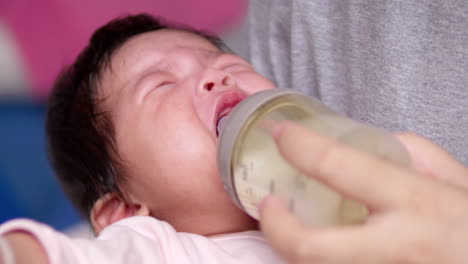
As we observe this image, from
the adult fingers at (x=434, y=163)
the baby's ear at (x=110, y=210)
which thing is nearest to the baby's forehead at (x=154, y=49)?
the baby's ear at (x=110, y=210)

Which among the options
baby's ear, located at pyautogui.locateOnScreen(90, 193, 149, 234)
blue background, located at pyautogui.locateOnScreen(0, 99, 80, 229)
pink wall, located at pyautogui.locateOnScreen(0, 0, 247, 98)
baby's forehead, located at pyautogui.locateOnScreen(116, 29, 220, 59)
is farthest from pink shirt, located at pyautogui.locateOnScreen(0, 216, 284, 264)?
pink wall, located at pyautogui.locateOnScreen(0, 0, 247, 98)

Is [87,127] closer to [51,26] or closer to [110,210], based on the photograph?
[110,210]

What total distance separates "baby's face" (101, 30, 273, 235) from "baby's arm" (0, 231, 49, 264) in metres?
0.29

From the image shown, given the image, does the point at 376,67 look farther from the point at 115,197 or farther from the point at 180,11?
the point at 180,11

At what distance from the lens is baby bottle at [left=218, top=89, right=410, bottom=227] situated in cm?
53

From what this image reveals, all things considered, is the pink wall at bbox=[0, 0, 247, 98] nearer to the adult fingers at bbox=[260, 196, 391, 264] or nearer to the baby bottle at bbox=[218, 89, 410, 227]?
the baby bottle at bbox=[218, 89, 410, 227]

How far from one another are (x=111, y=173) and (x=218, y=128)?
24 cm

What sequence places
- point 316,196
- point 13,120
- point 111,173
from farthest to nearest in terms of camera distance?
point 13,120
point 111,173
point 316,196

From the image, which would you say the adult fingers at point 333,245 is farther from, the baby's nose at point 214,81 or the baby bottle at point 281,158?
the baby's nose at point 214,81

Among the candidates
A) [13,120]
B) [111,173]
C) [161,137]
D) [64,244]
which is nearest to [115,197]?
[111,173]

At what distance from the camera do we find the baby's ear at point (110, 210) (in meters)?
0.95

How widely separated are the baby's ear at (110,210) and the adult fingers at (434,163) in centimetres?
55

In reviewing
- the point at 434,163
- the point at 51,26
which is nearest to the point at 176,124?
the point at 434,163

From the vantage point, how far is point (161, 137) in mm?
861
